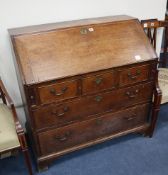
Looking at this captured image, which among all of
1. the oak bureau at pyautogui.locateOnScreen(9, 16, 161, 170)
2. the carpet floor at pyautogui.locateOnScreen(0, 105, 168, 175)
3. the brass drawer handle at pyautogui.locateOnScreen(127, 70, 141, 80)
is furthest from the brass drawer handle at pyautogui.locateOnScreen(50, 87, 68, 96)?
the carpet floor at pyautogui.locateOnScreen(0, 105, 168, 175)

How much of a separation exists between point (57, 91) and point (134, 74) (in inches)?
23.5

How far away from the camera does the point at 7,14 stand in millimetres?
1562

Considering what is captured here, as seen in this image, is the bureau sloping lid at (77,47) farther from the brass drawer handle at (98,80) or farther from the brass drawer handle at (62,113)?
the brass drawer handle at (62,113)

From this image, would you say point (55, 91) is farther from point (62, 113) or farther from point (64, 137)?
point (64, 137)

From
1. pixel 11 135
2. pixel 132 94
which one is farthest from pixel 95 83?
pixel 11 135

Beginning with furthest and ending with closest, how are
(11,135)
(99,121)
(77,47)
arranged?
(99,121), (77,47), (11,135)

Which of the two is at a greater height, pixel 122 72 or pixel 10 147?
pixel 122 72

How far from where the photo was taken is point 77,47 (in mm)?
1498

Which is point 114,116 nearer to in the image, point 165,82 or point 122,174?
point 122,174

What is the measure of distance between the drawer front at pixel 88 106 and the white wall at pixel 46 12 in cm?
50

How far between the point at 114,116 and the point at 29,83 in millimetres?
769

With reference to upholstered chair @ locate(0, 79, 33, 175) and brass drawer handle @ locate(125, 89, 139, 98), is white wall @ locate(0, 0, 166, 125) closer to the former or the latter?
upholstered chair @ locate(0, 79, 33, 175)

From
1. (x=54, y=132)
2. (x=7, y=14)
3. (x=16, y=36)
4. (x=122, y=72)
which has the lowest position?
(x=54, y=132)

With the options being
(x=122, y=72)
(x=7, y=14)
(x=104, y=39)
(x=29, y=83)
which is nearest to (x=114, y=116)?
(x=122, y=72)
